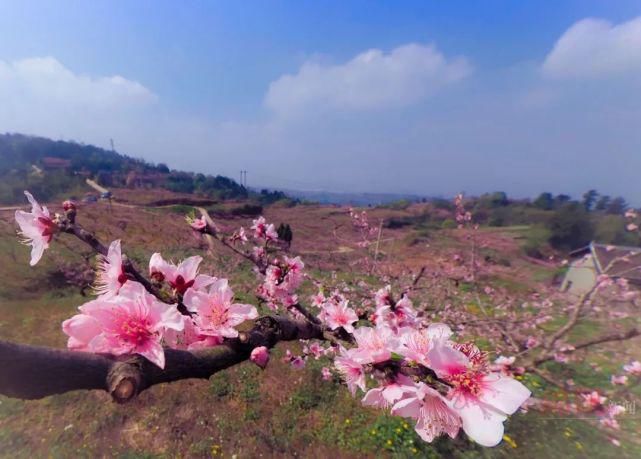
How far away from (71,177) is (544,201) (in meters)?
29.6

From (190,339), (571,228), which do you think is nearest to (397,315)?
(190,339)

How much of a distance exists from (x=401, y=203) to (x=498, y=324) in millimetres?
26117

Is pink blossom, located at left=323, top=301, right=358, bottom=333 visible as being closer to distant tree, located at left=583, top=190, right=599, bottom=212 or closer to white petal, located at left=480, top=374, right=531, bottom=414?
white petal, located at left=480, top=374, right=531, bottom=414

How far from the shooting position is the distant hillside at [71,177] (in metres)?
14.7

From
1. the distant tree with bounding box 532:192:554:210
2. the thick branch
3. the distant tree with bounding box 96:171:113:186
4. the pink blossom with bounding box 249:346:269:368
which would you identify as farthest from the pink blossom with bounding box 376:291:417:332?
the distant tree with bounding box 96:171:113:186

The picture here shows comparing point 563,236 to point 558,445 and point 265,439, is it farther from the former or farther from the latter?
point 265,439

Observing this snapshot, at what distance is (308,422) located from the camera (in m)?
A: 3.91

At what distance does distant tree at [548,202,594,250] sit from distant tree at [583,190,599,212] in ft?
0.76

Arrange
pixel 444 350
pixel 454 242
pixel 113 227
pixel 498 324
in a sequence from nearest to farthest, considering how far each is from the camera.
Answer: pixel 444 350
pixel 498 324
pixel 113 227
pixel 454 242

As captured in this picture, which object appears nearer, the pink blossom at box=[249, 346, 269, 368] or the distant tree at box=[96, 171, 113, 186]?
the pink blossom at box=[249, 346, 269, 368]

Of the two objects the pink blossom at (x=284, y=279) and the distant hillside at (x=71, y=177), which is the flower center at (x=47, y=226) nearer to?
the pink blossom at (x=284, y=279)

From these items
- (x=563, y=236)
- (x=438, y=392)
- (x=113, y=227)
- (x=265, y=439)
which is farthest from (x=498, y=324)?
(x=563, y=236)

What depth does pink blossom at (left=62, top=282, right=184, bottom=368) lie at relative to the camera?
0.61 m

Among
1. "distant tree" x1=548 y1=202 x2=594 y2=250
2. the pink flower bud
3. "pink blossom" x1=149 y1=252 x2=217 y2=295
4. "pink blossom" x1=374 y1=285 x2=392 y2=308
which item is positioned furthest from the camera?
"distant tree" x1=548 y1=202 x2=594 y2=250
